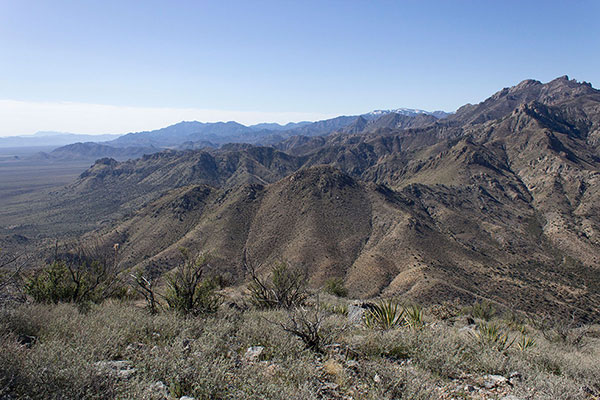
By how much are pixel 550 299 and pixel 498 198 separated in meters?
91.9

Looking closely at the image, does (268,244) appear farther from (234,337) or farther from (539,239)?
(539,239)

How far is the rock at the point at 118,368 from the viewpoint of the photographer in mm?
5023

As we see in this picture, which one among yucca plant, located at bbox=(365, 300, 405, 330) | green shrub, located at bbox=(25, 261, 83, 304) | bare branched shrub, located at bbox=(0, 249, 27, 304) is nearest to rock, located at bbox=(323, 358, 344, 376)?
yucca plant, located at bbox=(365, 300, 405, 330)

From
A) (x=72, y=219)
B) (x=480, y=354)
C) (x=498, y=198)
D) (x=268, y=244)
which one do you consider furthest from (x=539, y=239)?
(x=72, y=219)

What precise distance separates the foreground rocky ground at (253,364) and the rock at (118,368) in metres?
0.02

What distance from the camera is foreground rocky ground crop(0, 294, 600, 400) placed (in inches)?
182

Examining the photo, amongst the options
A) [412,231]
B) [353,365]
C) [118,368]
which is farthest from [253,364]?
[412,231]

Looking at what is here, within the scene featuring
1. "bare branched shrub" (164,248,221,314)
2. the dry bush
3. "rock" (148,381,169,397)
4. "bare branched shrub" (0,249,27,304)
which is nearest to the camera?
"rock" (148,381,169,397)

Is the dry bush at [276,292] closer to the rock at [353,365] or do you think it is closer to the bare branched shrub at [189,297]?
the bare branched shrub at [189,297]

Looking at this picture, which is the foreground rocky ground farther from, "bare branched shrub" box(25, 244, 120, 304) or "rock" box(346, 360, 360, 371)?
"bare branched shrub" box(25, 244, 120, 304)

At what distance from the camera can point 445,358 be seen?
641cm

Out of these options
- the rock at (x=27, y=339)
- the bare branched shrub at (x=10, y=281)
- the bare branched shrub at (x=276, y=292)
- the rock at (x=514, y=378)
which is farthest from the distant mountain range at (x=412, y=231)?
the rock at (x=514, y=378)

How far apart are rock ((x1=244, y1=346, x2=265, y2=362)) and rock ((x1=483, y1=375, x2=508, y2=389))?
14.9ft

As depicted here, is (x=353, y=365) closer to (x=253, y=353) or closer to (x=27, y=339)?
(x=253, y=353)
